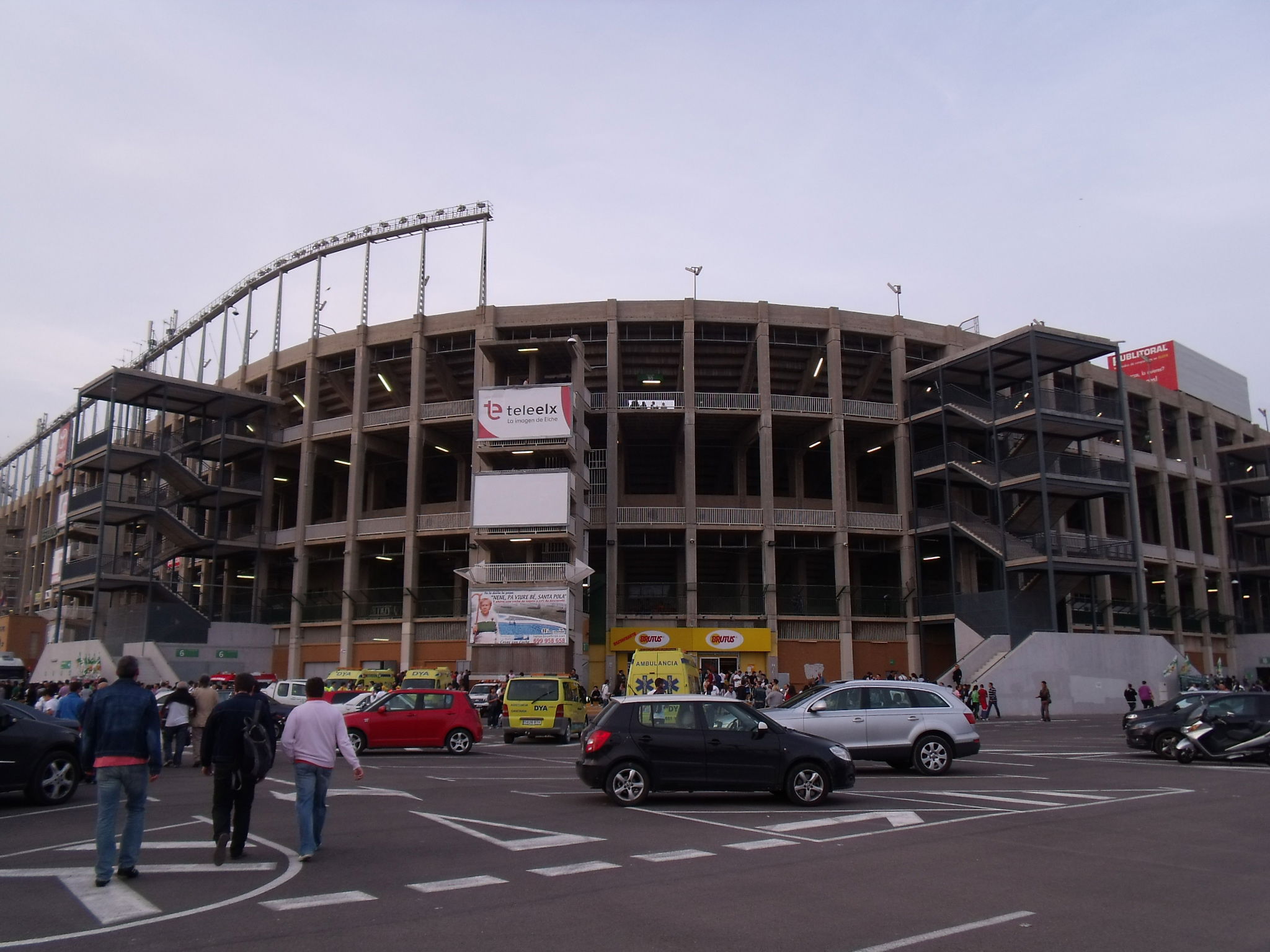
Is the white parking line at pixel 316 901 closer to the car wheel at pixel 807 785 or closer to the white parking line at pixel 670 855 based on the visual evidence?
the white parking line at pixel 670 855

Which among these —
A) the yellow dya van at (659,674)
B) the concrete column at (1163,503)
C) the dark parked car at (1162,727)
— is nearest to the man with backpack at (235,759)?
the dark parked car at (1162,727)

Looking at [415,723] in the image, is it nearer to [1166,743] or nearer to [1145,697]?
[1166,743]

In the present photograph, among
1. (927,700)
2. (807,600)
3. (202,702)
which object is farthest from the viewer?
(807,600)

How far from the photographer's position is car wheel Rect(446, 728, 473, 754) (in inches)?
911

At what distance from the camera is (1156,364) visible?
65.7m

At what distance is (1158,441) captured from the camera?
59.1m

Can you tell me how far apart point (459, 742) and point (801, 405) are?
3076 cm

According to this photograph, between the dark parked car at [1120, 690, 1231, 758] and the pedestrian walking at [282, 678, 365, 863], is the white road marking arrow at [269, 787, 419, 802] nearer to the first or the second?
the pedestrian walking at [282, 678, 365, 863]

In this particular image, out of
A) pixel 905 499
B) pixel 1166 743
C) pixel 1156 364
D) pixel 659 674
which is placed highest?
pixel 1156 364

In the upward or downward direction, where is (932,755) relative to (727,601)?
downward

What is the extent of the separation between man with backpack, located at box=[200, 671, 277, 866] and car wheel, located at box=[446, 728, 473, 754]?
13921mm

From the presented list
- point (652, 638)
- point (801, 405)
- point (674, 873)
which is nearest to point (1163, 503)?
point (801, 405)

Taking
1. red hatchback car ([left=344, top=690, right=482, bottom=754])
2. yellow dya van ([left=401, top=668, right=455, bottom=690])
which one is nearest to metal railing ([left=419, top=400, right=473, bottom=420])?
yellow dya van ([left=401, top=668, right=455, bottom=690])

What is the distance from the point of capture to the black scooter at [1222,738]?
20.3 metres
